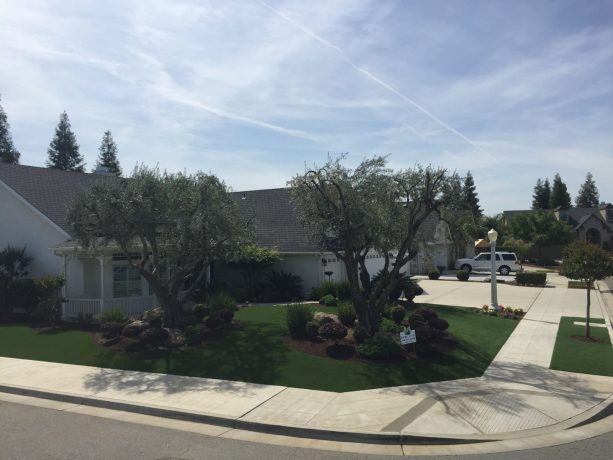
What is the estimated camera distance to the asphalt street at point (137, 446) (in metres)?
6.91

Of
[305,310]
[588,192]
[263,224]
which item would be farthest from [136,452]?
[588,192]

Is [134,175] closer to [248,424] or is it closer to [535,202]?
[248,424]

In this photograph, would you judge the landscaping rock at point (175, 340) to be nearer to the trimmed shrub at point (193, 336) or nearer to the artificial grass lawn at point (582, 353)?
the trimmed shrub at point (193, 336)

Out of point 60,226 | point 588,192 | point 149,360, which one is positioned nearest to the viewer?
point 149,360

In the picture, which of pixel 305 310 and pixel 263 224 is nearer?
pixel 305 310

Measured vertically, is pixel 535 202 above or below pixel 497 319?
above

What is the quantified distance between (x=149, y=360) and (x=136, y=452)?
5.57 metres

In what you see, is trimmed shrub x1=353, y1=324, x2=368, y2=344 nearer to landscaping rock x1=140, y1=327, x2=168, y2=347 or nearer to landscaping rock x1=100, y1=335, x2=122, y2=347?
landscaping rock x1=140, y1=327, x2=168, y2=347

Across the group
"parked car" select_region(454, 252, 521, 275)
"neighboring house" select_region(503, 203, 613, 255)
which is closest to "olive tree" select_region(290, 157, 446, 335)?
"parked car" select_region(454, 252, 521, 275)

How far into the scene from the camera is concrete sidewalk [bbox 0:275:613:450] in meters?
7.85

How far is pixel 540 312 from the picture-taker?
20.0 m

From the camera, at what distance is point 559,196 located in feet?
309

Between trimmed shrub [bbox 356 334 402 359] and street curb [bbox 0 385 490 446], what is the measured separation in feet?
13.7

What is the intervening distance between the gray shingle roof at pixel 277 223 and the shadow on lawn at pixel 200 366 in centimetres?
1056
